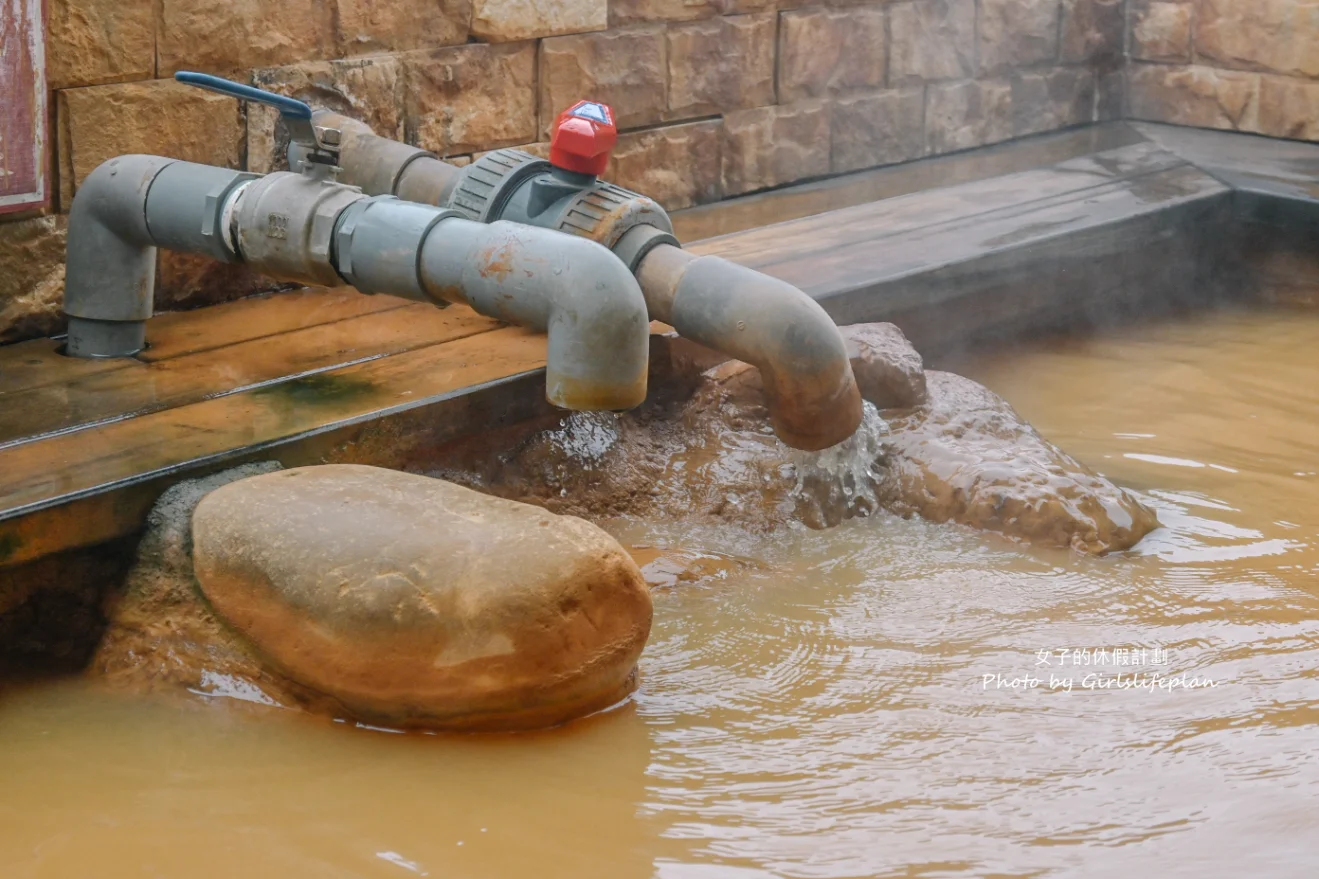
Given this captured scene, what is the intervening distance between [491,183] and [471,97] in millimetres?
1134

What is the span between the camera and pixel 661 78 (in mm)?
5074

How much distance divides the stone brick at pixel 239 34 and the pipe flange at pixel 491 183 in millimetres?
825

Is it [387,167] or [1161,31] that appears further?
[1161,31]

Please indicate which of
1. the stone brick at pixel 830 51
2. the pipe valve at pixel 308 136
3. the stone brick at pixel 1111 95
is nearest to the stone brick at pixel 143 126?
the pipe valve at pixel 308 136

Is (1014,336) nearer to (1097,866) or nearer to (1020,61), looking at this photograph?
(1020,61)

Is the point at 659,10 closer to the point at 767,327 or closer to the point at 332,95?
the point at 332,95

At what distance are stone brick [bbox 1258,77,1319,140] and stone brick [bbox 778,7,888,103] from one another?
1889mm

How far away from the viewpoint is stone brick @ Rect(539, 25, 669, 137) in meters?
4.71

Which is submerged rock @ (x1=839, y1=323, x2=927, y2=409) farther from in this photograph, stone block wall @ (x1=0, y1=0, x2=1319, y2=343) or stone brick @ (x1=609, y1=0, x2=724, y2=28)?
stone brick @ (x1=609, y1=0, x2=724, y2=28)

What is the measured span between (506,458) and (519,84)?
1.72m

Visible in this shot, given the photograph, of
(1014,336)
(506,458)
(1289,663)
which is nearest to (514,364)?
(506,458)

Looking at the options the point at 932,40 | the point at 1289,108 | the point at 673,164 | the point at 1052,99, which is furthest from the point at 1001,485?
the point at 1289,108

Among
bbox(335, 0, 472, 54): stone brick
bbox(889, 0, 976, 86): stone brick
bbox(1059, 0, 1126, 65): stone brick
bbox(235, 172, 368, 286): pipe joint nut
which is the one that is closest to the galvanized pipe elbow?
bbox(235, 172, 368, 286): pipe joint nut

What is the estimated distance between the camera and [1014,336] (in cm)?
504
